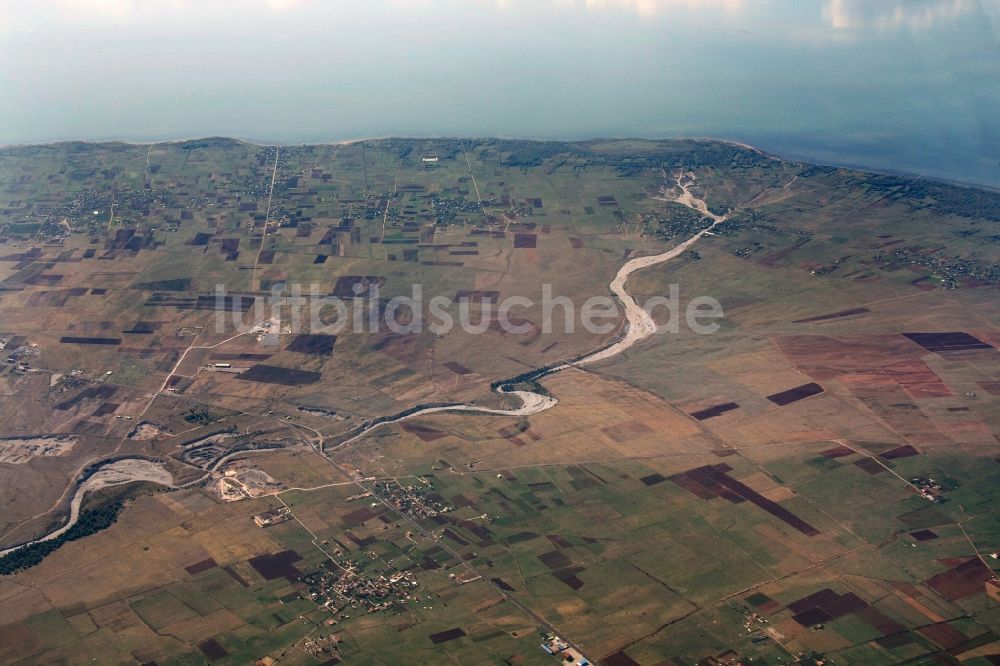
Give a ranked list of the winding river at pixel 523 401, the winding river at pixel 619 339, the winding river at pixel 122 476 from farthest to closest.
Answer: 1. the winding river at pixel 619 339
2. the winding river at pixel 523 401
3. the winding river at pixel 122 476

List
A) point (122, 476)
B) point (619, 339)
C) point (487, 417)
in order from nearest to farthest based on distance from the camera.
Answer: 1. point (122, 476)
2. point (487, 417)
3. point (619, 339)

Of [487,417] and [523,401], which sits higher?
[523,401]

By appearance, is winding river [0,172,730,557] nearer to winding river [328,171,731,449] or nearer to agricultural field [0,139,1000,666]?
winding river [328,171,731,449]

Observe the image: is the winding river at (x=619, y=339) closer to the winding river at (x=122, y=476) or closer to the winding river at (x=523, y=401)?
the winding river at (x=523, y=401)

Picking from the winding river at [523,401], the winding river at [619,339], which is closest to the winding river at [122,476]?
the winding river at [523,401]

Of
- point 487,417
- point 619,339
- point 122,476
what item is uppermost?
point 619,339

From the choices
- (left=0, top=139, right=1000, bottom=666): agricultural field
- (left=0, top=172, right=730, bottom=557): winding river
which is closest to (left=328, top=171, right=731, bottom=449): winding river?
(left=0, top=172, right=730, bottom=557): winding river

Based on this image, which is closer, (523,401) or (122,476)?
(122,476)

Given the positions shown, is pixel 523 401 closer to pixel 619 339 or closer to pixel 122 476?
pixel 619 339

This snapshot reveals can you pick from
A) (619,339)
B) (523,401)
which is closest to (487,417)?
(523,401)

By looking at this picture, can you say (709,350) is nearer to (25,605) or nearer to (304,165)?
(25,605)
